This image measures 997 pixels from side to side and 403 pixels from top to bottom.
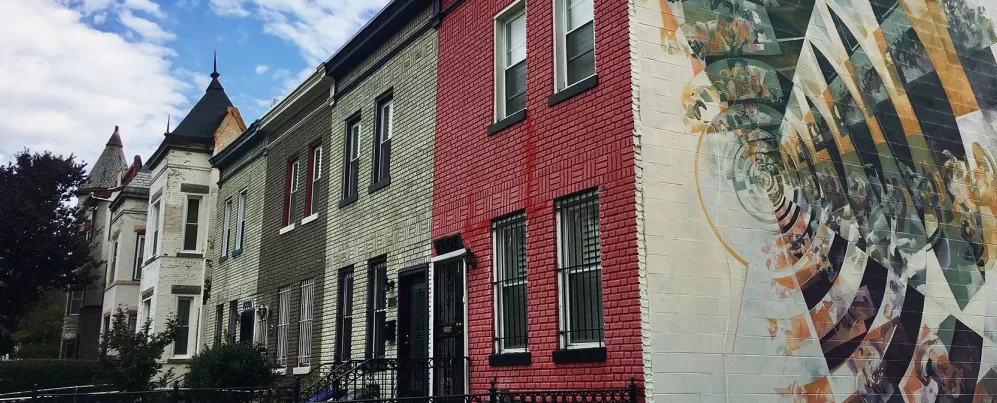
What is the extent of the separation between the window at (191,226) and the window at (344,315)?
10983mm

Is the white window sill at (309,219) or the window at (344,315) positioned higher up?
the white window sill at (309,219)

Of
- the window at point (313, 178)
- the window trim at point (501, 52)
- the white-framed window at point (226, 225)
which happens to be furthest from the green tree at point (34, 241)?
the window trim at point (501, 52)

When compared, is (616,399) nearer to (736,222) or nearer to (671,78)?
(736,222)

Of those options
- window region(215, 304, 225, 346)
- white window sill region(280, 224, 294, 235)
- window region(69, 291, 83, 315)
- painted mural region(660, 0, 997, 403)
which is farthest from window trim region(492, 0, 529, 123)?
window region(69, 291, 83, 315)

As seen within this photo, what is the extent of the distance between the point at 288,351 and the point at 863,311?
1215cm

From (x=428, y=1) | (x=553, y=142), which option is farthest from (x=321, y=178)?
(x=553, y=142)

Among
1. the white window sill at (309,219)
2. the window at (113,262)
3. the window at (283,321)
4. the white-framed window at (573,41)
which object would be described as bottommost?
the window at (283,321)

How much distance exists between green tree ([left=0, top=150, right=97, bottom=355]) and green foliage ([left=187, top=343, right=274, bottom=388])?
969 inches

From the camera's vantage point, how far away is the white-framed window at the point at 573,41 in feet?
35.7

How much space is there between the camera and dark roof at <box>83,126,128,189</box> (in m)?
52.9

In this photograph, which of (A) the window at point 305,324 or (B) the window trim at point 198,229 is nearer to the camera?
(A) the window at point 305,324

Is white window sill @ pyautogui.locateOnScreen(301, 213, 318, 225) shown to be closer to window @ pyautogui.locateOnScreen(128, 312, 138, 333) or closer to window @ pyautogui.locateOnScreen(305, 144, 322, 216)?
window @ pyautogui.locateOnScreen(305, 144, 322, 216)

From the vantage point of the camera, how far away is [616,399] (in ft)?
30.3

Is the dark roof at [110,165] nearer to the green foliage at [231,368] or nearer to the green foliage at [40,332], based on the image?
the green foliage at [40,332]
